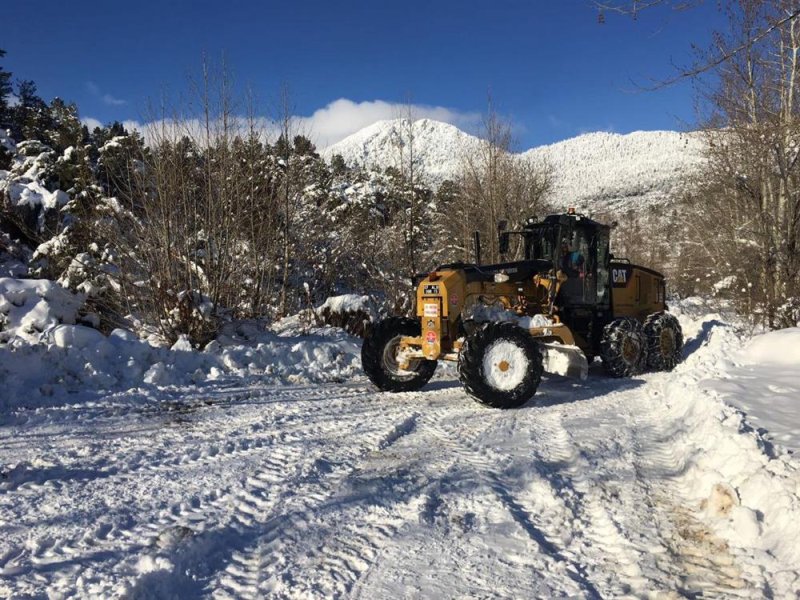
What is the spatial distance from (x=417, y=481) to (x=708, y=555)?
200 centimetres

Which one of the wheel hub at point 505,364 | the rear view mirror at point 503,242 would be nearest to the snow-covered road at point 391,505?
the wheel hub at point 505,364

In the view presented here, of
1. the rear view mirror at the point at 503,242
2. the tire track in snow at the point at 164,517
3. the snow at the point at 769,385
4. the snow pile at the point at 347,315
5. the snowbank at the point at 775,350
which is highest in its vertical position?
the rear view mirror at the point at 503,242

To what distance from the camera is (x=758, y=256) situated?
565 inches

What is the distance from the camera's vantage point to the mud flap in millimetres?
7853

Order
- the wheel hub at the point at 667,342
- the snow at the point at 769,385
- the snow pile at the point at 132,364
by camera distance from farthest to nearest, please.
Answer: the wheel hub at the point at 667,342, the snow pile at the point at 132,364, the snow at the point at 769,385

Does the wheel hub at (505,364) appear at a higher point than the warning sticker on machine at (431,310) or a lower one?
lower

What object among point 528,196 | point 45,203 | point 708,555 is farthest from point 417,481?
point 528,196

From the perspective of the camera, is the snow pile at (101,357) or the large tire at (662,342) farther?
the large tire at (662,342)

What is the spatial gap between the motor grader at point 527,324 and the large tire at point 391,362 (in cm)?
1

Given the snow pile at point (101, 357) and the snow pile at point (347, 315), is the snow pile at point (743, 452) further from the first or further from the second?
the snow pile at point (347, 315)

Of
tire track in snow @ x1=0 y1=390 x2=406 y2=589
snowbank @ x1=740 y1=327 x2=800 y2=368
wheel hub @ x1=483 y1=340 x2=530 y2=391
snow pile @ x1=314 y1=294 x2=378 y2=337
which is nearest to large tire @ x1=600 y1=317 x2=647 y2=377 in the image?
snowbank @ x1=740 y1=327 x2=800 y2=368

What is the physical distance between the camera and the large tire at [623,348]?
30.4 feet

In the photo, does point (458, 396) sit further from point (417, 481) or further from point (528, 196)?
point (528, 196)

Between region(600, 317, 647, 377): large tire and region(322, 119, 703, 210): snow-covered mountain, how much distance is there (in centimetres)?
570
